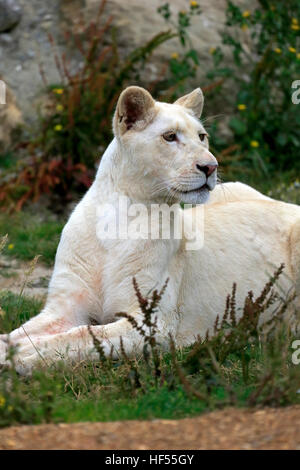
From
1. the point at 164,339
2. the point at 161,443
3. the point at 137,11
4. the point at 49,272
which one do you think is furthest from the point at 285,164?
the point at 161,443

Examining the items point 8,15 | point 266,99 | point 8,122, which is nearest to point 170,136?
point 266,99

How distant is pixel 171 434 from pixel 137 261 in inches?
73.7

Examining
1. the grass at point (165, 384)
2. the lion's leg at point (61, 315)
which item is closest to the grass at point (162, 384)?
the grass at point (165, 384)

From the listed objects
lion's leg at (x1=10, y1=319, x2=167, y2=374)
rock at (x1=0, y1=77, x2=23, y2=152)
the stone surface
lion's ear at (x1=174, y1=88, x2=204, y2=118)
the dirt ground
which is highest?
lion's ear at (x1=174, y1=88, x2=204, y2=118)

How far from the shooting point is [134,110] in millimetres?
5371

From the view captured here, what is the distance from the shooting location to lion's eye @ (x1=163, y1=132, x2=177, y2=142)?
17.4 ft

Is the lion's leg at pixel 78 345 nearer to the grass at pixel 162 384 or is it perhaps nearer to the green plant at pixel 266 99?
the grass at pixel 162 384

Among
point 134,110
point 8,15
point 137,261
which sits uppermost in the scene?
point 134,110

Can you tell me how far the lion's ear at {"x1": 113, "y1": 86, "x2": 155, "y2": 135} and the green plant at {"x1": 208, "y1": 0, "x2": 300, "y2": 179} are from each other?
428cm

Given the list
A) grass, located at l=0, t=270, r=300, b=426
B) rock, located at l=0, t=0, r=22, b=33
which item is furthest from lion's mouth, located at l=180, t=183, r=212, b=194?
rock, located at l=0, t=0, r=22, b=33

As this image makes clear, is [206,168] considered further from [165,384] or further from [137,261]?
[165,384]

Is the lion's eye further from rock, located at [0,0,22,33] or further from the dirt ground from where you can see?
rock, located at [0,0,22,33]

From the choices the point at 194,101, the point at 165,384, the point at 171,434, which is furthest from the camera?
the point at 194,101

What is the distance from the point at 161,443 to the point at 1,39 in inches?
346
